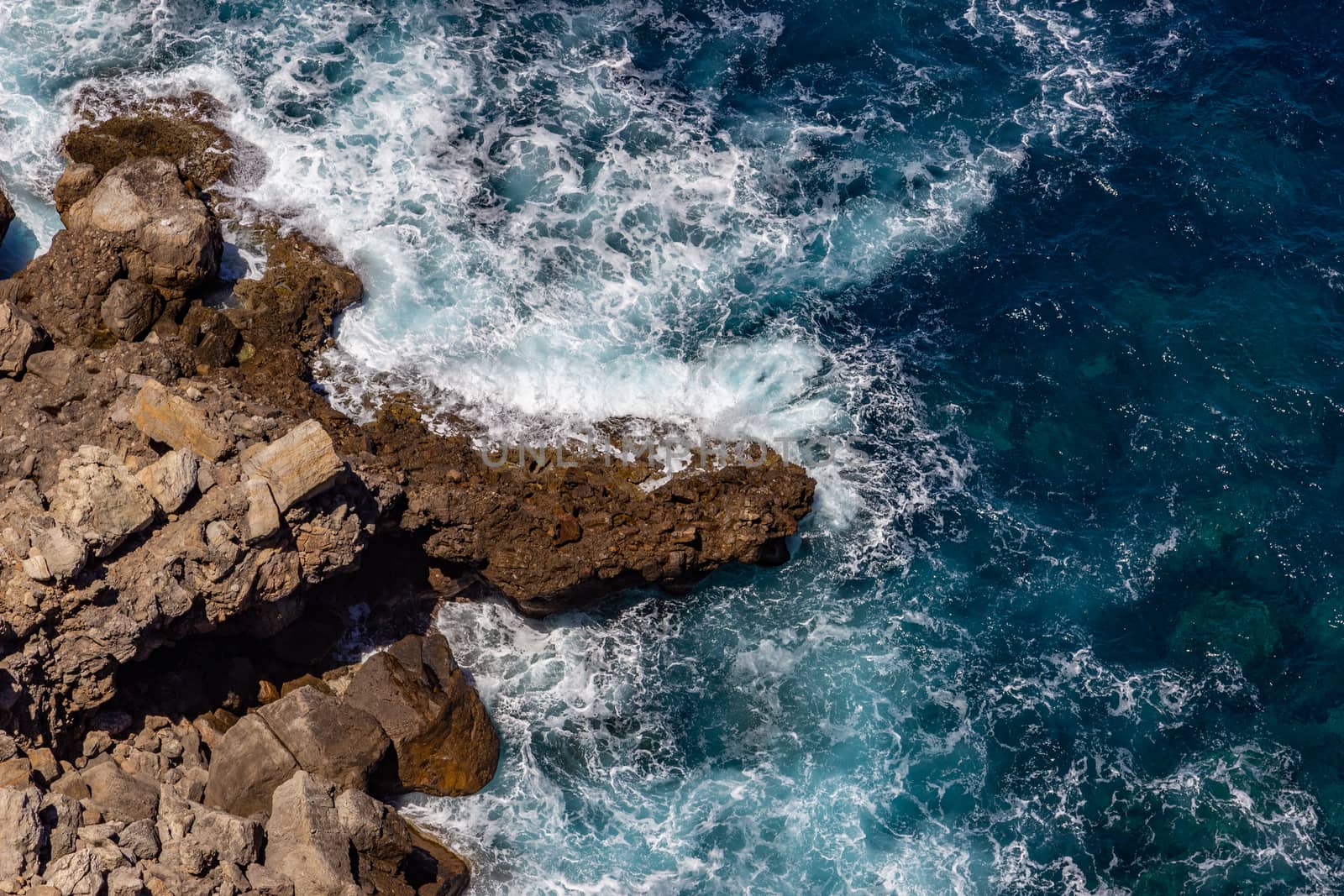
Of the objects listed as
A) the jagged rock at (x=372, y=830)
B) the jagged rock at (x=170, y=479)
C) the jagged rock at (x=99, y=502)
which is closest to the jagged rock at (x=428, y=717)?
the jagged rock at (x=372, y=830)

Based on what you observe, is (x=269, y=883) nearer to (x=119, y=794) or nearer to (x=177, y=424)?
(x=119, y=794)

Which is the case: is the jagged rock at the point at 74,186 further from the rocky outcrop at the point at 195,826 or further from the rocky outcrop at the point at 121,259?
the rocky outcrop at the point at 195,826

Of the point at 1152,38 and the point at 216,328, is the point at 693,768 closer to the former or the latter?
the point at 216,328

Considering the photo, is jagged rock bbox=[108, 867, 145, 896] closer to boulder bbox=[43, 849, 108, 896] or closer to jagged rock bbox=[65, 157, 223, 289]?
boulder bbox=[43, 849, 108, 896]

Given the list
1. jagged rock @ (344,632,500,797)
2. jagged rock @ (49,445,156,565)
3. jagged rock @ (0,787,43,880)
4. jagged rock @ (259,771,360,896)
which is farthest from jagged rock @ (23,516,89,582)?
jagged rock @ (344,632,500,797)

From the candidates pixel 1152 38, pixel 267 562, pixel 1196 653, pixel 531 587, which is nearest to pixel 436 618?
pixel 531 587

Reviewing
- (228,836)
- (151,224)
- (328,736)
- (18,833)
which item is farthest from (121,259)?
(228,836)
